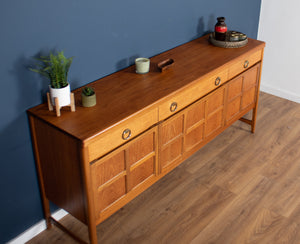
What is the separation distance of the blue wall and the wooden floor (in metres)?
0.34


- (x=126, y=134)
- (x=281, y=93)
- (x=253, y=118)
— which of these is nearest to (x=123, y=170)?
(x=126, y=134)

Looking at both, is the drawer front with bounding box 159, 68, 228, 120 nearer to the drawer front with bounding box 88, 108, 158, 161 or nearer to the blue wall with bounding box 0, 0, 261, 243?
the drawer front with bounding box 88, 108, 158, 161

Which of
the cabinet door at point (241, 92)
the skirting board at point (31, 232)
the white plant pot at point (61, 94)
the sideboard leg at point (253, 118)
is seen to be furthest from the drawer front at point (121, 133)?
the sideboard leg at point (253, 118)

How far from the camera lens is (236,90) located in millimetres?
2789

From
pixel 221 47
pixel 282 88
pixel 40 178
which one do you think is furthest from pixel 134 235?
pixel 282 88

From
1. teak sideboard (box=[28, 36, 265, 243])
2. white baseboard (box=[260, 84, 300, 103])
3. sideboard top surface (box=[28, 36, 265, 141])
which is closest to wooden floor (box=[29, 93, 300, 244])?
teak sideboard (box=[28, 36, 265, 243])

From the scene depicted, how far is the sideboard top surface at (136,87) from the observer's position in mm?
1870

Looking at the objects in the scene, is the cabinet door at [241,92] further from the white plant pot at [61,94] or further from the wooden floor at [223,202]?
the white plant pot at [61,94]

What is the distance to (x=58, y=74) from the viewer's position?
1902 mm

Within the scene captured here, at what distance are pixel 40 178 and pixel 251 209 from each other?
1.29 meters

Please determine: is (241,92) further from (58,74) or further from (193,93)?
(58,74)

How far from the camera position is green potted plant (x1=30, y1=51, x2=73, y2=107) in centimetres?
188

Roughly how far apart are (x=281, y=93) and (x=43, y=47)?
2545 mm

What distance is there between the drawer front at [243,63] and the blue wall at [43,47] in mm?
479
